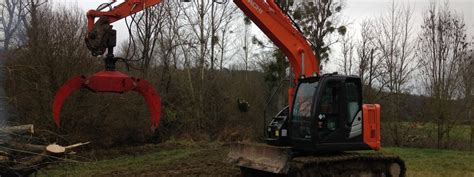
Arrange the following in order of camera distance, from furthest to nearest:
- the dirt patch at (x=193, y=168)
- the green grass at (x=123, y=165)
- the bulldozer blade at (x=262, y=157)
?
the green grass at (x=123, y=165), the dirt patch at (x=193, y=168), the bulldozer blade at (x=262, y=157)

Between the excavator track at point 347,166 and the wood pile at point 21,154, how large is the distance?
383 centimetres

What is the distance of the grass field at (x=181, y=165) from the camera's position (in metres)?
11.5

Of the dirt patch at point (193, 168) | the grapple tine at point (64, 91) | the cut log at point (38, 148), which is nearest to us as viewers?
the grapple tine at point (64, 91)

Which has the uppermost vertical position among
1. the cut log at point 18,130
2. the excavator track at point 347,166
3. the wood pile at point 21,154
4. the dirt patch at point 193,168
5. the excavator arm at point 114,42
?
the excavator arm at point 114,42

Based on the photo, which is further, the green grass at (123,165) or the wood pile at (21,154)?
the green grass at (123,165)

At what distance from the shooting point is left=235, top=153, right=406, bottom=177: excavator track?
28.1 ft

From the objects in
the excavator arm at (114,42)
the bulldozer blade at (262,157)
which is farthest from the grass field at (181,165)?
the excavator arm at (114,42)

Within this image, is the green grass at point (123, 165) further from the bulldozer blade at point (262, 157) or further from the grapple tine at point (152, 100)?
the grapple tine at point (152, 100)

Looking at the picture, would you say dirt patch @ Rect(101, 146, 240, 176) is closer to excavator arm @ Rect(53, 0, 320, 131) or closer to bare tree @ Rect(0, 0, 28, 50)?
excavator arm @ Rect(53, 0, 320, 131)

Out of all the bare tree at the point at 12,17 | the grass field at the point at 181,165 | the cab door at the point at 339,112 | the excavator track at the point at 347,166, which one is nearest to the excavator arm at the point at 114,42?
the cab door at the point at 339,112

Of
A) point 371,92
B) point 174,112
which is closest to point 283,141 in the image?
point 174,112

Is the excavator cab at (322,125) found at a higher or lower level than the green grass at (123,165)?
higher

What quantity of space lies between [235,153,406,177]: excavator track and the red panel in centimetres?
26

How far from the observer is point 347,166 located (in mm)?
9117
